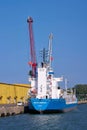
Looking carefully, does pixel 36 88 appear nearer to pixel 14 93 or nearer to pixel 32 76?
pixel 32 76

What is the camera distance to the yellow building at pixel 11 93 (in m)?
112

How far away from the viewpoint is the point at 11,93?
11806cm

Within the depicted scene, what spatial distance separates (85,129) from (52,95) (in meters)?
34.6

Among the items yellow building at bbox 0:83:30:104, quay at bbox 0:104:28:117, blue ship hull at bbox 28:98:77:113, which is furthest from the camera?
yellow building at bbox 0:83:30:104

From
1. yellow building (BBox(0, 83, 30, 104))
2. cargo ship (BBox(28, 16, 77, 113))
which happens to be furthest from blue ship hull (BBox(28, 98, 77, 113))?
yellow building (BBox(0, 83, 30, 104))

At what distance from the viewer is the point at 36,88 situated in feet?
318

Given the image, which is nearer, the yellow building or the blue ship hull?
the blue ship hull

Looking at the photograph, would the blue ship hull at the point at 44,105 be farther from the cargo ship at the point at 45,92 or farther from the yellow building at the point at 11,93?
the yellow building at the point at 11,93

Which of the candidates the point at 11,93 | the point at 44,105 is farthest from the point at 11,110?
the point at 11,93

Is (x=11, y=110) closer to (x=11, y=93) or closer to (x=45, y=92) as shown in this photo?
(x=45, y=92)

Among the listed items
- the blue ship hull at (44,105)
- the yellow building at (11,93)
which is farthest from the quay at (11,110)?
the yellow building at (11,93)

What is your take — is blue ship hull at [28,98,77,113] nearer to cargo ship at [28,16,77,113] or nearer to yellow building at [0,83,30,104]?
cargo ship at [28,16,77,113]

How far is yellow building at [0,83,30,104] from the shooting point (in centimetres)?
11231

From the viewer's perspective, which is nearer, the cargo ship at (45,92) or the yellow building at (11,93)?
the cargo ship at (45,92)
